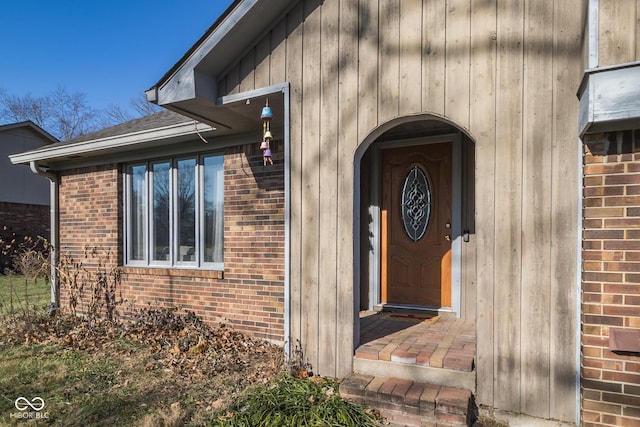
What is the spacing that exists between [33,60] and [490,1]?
24290 mm

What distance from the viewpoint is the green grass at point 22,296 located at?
6.73 m

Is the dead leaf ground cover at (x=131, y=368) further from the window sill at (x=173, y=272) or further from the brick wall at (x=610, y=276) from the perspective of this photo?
the brick wall at (x=610, y=276)

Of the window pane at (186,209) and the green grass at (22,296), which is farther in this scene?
the green grass at (22,296)

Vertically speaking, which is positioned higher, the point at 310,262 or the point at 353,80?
the point at 353,80

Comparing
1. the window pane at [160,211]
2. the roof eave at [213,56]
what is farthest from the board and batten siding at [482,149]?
the window pane at [160,211]

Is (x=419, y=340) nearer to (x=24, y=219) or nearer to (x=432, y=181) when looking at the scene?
(x=432, y=181)

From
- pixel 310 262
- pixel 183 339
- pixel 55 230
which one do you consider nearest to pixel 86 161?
pixel 55 230

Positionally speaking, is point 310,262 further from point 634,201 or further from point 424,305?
point 634,201

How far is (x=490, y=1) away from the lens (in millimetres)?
2988

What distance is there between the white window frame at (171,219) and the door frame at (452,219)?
2163mm

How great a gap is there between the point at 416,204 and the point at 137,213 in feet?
14.7

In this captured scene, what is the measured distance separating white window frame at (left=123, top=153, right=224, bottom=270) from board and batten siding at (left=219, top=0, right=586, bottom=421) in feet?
7.86

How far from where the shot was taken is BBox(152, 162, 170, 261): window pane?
6094 millimetres

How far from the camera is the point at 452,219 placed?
474cm
